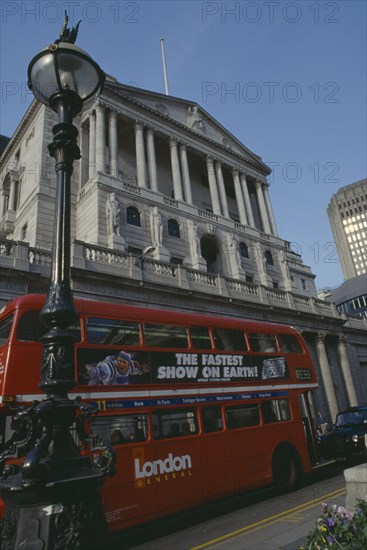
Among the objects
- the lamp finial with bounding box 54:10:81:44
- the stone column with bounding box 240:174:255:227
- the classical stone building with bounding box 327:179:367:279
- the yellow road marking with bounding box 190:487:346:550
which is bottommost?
the yellow road marking with bounding box 190:487:346:550

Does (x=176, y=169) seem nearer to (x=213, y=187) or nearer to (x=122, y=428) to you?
(x=213, y=187)

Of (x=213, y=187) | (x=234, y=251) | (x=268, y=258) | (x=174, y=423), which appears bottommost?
(x=174, y=423)

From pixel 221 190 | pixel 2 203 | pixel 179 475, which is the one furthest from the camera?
pixel 221 190

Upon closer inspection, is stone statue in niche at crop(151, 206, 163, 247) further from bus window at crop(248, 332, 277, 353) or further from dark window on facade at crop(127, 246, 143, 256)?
bus window at crop(248, 332, 277, 353)

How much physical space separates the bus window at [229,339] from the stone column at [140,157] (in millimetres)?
20539

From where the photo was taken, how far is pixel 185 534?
7.53m

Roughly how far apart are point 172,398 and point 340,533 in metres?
5.17

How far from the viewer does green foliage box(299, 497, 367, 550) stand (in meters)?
3.81

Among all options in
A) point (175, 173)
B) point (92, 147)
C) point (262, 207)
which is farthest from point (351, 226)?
point (92, 147)

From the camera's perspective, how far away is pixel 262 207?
39844mm

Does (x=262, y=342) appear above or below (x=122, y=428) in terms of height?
above

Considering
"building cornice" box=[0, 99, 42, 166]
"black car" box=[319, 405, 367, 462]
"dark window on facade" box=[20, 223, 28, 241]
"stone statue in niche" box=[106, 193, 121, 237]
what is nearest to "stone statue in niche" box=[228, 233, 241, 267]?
"stone statue in niche" box=[106, 193, 121, 237]

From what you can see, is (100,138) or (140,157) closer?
(100,138)

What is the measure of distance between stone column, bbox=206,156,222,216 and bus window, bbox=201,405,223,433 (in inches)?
1007
